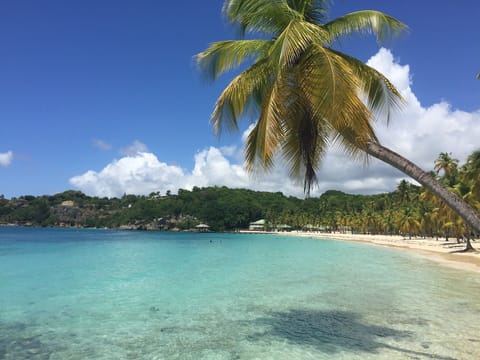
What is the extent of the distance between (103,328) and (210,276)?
12.2 m

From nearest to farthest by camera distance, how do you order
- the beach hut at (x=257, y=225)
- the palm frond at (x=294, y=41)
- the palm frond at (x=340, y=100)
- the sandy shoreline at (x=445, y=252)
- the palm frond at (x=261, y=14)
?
the palm frond at (x=340, y=100)
the palm frond at (x=294, y=41)
the palm frond at (x=261, y=14)
the sandy shoreline at (x=445, y=252)
the beach hut at (x=257, y=225)

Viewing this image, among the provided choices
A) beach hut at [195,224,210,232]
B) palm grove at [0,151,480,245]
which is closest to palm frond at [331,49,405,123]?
palm grove at [0,151,480,245]

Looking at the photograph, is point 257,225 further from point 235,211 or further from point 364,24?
point 364,24

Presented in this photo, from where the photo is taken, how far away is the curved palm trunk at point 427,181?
4234 millimetres

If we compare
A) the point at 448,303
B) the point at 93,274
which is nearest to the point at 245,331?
the point at 448,303

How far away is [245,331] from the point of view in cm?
979

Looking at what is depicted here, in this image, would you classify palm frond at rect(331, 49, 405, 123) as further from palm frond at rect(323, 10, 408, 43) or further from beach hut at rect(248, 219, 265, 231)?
beach hut at rect(248, 219, 265, 231)

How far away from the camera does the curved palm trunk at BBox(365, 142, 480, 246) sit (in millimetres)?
4234

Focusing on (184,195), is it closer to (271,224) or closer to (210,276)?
(271,224)

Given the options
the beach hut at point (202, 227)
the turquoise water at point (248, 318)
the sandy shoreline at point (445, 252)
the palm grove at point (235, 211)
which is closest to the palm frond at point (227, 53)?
the turquoise water at point (248, 318)

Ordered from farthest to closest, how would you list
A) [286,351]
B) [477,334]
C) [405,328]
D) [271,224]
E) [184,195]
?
[184,195] → [271,224] → [405,328] → [477,334] → [286,351]

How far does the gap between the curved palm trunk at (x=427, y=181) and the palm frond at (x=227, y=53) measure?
272cm

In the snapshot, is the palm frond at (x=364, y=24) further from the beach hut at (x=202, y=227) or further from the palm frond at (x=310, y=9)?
the beach hut at (x=202, y=227)

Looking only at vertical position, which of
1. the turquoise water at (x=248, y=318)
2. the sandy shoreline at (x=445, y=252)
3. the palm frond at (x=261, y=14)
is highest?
the palm frond at (x=261, y=14)
